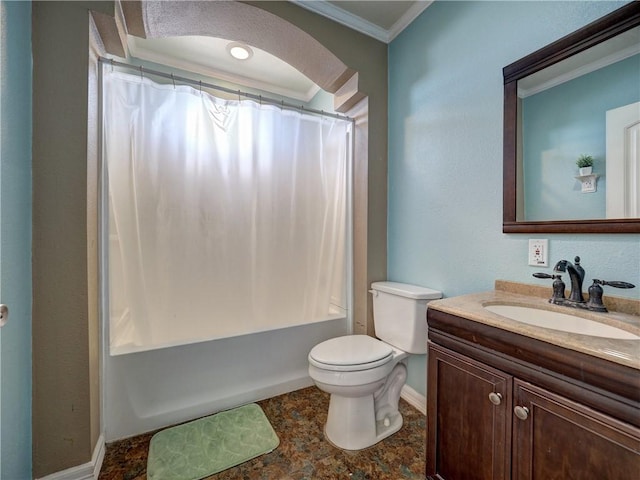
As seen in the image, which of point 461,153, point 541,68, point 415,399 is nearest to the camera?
point 541,68

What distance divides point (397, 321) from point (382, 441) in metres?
0.63

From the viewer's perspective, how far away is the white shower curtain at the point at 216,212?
1.46m

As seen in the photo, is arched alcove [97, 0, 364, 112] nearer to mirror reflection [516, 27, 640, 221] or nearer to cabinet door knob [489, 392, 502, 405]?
mirror reflection [516, 27, 640, 221]

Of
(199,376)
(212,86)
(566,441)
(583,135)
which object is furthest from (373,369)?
(212,86)

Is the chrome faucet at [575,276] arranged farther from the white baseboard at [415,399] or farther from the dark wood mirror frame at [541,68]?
the white baseboard at [415,399]

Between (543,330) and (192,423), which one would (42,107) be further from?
(543,330)

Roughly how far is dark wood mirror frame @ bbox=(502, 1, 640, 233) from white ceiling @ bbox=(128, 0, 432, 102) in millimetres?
848

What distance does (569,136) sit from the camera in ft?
3.62

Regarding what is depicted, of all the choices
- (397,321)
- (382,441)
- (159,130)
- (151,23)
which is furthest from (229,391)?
(151,23)

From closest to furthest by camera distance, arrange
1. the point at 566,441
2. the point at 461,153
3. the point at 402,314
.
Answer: the point at 566,441 < the point at 461,153 < the point at 402,314

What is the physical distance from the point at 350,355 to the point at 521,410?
76cm

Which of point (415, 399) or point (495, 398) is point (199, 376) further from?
point (495, 398)

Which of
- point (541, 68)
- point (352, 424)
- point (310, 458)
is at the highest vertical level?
point (541, 68)

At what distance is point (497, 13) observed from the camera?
131 cm
